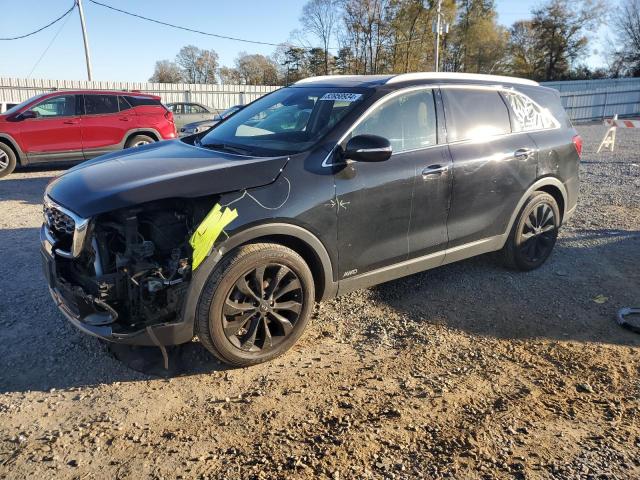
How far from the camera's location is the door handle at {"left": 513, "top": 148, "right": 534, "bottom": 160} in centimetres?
452

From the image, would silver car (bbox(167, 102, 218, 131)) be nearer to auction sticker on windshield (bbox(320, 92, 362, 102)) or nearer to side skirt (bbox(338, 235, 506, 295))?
auction sticker on windshield (bbox(320, 92, 362, 102))

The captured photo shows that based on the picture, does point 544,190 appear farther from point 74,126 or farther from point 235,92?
point 235,92

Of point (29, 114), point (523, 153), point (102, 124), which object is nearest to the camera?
point (523, 153)

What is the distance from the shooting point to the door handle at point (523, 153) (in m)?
4.52

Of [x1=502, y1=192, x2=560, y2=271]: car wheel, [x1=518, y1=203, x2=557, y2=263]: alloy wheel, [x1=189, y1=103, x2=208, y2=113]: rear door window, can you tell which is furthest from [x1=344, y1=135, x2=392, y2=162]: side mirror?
[x1=189, y1=103, x2=208, y2=113]: rear door window

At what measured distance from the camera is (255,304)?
3186 millimetres

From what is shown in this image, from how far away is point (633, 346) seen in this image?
3697 mm

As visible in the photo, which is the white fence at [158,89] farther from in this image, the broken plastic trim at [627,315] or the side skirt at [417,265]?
the broken plastic trim at [627,315]

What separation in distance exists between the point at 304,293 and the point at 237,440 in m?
1.11

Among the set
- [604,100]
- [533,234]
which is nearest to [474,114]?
[533,234]

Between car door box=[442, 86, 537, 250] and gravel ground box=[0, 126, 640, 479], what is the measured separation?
2.30ft

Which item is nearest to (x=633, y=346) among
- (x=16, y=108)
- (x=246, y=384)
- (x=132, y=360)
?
(x=246, y=384)

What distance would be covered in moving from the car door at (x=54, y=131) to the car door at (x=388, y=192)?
8.96 meters

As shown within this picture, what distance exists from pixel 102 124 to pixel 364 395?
9972 mm
